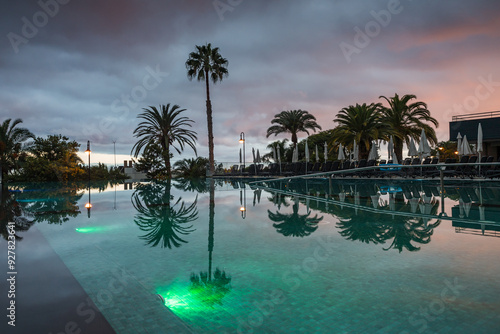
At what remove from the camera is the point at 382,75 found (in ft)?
79.0

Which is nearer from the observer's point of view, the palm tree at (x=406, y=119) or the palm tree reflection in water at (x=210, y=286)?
the palm tree reflection in water at (x=210, y=286)

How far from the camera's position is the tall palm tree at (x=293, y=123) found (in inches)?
1462

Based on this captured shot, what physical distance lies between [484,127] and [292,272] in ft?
107

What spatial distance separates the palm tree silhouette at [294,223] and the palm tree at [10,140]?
29.9 m

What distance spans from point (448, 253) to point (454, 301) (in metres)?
1.62

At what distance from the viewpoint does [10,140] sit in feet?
94.8

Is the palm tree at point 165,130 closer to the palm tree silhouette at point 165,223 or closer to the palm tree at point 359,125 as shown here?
the palm tree at point 359,125

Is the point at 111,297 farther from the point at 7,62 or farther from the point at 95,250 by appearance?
the point at 7,62

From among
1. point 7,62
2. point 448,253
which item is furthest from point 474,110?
point 7,62

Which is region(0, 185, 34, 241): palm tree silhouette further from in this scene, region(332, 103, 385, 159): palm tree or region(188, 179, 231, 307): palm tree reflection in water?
region(332, 103, 385, 159): palm tree

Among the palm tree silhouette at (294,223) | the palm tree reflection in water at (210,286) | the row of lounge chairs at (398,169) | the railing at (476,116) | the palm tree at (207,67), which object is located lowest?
the palm tree reflection in water at (210,286)

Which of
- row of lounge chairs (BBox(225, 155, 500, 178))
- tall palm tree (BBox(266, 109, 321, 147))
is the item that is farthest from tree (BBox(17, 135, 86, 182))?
tall palm tree (BBox(266, 109, 321, 147))

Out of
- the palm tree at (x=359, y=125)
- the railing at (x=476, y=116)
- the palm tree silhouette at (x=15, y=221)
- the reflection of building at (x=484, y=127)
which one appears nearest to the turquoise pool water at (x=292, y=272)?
the palm tree silhouette at (x=15, y=221)

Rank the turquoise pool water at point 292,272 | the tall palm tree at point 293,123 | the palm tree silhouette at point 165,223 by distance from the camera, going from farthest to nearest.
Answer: the tall palm tree at point 293,123, the palm tree silhouette at point 165,223, the turquoise pool water at point 292,272
